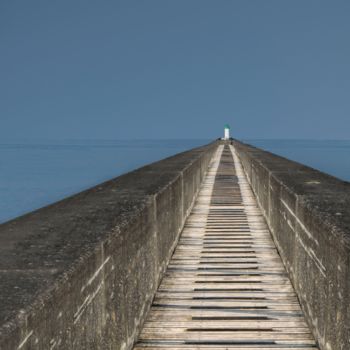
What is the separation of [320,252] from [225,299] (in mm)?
1479

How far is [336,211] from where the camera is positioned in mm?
4645

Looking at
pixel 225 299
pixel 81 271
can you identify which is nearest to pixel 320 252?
pixel 225 299

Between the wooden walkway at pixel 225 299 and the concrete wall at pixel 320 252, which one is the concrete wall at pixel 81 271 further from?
the concrete wall at pixel 320 252

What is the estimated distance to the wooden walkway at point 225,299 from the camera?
4.41 m

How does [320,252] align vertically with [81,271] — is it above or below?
below

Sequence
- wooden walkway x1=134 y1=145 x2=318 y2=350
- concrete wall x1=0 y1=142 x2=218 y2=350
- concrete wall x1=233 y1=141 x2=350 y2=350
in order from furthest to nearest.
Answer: wooden walkway x1=134 y1=145 x2=318 y2=350 < concrete wall x1=233 y1=141 x2=350 y2=350 < concrete wall x1=0 y1=142 x2=218 y2=350

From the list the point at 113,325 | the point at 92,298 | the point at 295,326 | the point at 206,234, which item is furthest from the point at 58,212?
the point at 206,234

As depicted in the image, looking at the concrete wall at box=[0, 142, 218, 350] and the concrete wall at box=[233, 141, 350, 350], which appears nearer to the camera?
the concrete wall at box=[0, 142, 218, 350]

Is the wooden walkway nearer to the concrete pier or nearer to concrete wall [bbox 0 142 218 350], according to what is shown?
the concrete pier

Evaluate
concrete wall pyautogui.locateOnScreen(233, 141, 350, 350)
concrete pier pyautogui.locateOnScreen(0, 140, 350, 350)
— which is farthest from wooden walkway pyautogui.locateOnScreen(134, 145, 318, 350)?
concrete wall pyautogui.locateOnScreen(233, 141, 350, 350)

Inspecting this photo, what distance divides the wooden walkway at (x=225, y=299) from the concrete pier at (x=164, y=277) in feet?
0.05

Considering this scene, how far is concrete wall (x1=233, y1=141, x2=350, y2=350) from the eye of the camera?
11.7 ft

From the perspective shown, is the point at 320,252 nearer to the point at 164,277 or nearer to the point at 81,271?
the point at 81,271

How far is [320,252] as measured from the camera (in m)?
4.30
